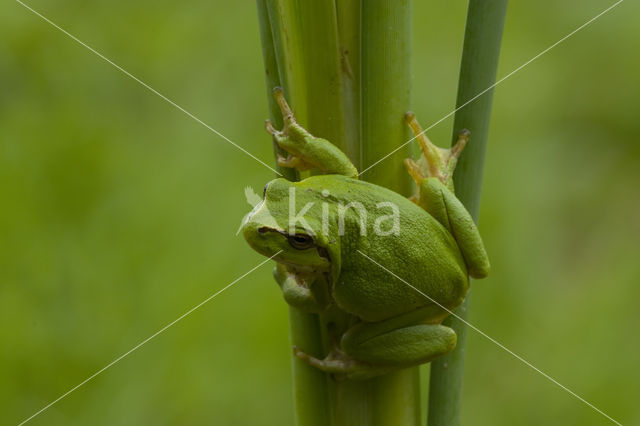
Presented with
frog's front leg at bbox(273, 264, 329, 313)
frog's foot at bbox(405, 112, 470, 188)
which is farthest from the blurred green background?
frog's front leg at bbox(273, 264, 329, 313)

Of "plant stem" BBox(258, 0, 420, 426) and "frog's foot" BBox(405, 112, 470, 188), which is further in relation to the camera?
"frog's foot" BBox(405, 112, 470, 188)

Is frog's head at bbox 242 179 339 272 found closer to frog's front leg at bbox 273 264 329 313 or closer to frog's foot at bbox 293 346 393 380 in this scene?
frog's front leg at bbox 273 264 329 313

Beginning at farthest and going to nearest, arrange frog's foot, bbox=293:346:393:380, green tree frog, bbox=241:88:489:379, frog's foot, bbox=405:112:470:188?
frog's foot, bbox=405:112:470:188
green tree frog, bbox=241:88:489:379
frog's foot, bbox=293:346:393:380

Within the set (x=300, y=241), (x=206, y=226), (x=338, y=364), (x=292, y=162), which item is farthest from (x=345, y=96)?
(x=206, y=226)

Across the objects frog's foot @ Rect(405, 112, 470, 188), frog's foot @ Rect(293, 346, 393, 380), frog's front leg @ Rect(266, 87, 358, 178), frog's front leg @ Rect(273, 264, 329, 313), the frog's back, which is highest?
frog's foot @ Rect(405, 112, 470, 188)

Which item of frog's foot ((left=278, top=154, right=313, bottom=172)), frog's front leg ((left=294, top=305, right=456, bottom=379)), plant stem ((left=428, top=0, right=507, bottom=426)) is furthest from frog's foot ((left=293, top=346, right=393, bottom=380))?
frog's foot ((left=278, top=154, right=313, bottom=172))

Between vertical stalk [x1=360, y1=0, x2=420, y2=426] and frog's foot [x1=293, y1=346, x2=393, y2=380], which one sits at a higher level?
vertical stalk [x1=360, y1=0, x2=420, y2=426]

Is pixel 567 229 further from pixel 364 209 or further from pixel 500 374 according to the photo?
pixel 364 209

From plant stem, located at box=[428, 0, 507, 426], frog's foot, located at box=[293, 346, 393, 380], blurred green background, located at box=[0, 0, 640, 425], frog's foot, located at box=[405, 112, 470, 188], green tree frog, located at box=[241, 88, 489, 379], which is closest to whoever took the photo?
plant stem, located at box=[428, 0, 507, 426]
